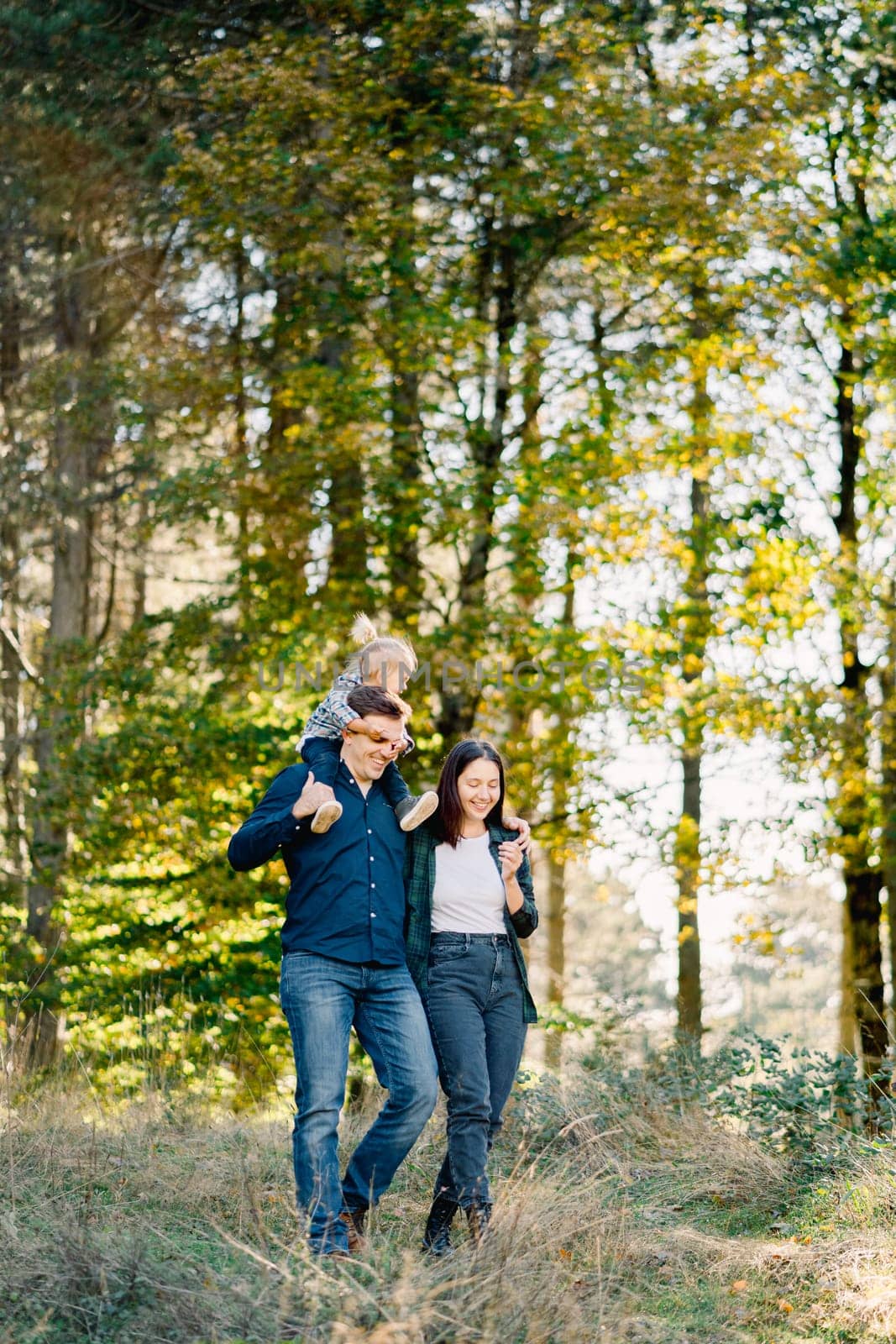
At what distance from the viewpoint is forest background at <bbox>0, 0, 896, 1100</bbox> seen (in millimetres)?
10281

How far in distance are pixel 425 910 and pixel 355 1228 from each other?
3.35ft

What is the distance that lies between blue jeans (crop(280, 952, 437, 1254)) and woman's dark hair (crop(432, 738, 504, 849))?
527mm

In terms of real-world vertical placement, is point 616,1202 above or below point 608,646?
below

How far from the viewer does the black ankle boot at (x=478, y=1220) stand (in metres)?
4.24

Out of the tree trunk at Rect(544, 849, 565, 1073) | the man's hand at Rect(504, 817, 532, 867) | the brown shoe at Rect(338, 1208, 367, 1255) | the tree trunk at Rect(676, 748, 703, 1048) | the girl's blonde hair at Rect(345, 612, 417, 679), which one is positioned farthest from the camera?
the tree trunk at Rect(544, 849, 565, 1073)

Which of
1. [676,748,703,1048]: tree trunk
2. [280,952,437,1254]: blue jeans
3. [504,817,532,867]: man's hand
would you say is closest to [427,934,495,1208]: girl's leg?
[280,952,437,1254]: blue jeans

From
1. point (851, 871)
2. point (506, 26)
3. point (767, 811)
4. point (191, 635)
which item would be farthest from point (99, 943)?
point (506, 26)

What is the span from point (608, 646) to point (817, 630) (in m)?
2.03

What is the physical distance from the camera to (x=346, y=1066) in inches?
164

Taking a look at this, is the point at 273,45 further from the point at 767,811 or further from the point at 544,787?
the point at 767,811

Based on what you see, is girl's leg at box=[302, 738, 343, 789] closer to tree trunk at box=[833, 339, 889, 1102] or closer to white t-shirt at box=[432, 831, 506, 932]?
white t-shirt at box=[432, 831, 506, 932]

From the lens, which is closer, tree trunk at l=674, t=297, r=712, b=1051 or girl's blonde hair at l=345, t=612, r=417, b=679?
girl's blonde hair at l=345, t=612, r=417, b=679

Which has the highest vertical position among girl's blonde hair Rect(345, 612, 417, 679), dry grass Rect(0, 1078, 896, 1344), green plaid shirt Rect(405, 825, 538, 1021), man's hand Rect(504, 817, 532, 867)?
girl's blonde hair Rect(345, 612, 417, 679)

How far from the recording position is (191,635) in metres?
11.3
